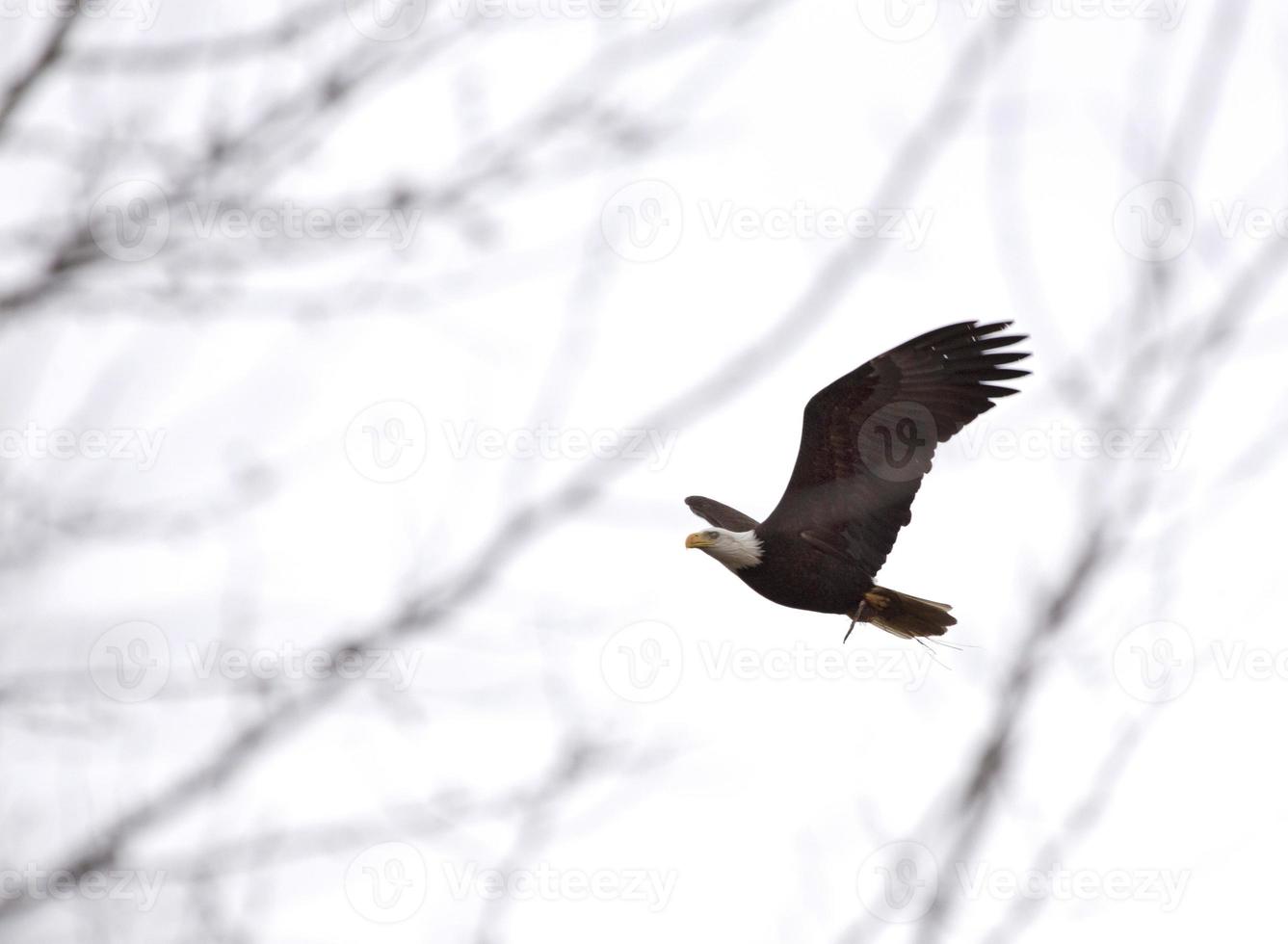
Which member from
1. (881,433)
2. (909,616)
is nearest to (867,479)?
(881,433)

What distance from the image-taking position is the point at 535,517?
4.02 m

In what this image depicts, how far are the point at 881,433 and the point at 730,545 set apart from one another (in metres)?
0.92

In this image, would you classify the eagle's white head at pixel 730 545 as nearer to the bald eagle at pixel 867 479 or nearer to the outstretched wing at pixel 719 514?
the bald eagle at pixel 867 479

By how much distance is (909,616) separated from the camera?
6.11m

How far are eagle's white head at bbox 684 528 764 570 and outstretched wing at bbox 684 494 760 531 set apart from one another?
1.86 ft

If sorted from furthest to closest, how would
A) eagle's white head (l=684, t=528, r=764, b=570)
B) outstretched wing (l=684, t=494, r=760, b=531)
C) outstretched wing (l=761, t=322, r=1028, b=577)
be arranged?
outstretched wing (l=684, t=494, r=760, b=531)
outstretched wing (l=761, t=322, r=1028, b=577)
eagle's white head (l=684, t=528, r=764, b=570)

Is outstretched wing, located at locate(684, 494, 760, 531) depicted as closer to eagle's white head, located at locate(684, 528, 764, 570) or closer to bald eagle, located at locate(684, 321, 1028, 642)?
bald eagle, located at locate(684, 321, 1028, 642)

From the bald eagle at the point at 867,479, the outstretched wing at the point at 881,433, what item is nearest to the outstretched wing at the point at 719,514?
the bald eagle at the point at 867,479

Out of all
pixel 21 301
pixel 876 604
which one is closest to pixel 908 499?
pixel 876 604

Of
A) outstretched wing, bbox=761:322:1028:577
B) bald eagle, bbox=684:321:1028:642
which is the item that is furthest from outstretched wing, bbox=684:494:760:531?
outstretched wing, bbox=761:322:1028:577

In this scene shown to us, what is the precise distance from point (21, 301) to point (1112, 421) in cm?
260

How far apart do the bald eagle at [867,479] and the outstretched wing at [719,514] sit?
0.22ft

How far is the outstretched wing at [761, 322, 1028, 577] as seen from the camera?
5855 mm

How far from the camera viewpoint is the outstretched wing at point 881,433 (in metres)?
5.86
